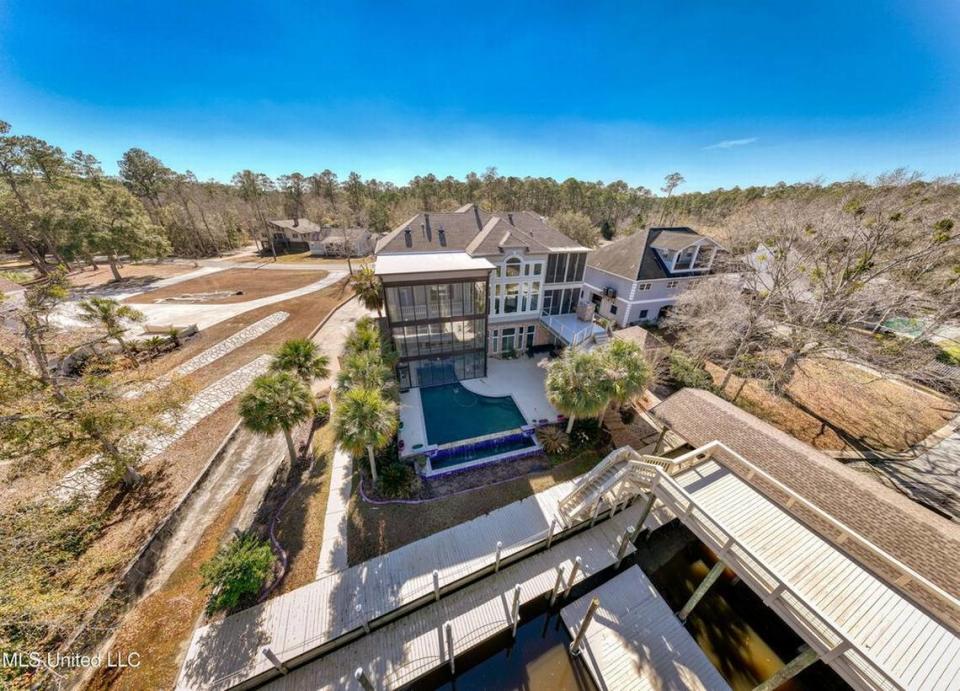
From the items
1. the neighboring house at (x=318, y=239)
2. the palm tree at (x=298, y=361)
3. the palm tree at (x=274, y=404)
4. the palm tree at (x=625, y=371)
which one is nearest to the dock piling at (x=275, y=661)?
the palm tree at (x=274, y=404)

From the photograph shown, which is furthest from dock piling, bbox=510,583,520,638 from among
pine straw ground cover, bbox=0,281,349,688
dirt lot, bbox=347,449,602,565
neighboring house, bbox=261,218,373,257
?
neighboring house, bbox=261,218,373,257

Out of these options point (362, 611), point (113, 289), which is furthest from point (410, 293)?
point (113, 289)

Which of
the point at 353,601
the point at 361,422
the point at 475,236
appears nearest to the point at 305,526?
the point at 353,601

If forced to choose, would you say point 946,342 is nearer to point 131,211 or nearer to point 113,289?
point 113,289

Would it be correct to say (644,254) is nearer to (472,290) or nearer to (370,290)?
(472,290)

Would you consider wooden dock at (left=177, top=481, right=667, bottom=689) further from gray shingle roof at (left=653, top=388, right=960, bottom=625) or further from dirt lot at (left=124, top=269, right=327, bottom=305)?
dirt lot at (left=124, top=269, right=327, bottom=305)

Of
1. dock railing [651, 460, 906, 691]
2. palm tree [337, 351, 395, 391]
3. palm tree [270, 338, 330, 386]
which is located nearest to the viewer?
dock railing [651, 460, 906, 691]
